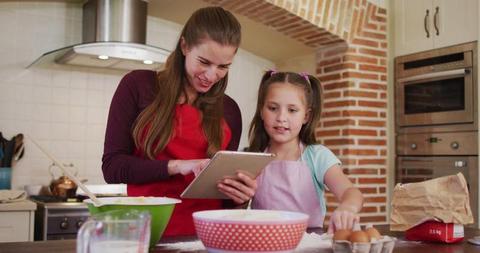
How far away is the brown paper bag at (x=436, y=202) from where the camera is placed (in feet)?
4.72

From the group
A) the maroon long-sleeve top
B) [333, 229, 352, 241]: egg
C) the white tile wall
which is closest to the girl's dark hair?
the maroon long-sleeve top

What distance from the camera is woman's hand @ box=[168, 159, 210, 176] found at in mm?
1439

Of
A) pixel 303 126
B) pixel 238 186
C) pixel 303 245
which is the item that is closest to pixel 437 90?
pixel 303 126

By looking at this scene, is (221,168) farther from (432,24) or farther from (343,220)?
(432,24)

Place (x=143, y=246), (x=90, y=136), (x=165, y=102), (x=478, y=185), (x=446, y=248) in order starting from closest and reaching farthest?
(x=143, y=246)
(x=446, y=248)
(x=165, y=102)
(x=478, y=185)
(x=90, y=136)

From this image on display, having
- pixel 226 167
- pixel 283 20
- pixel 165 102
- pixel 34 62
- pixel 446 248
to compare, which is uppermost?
pixel 283 20

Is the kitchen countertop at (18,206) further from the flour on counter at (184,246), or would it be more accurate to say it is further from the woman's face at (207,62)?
the flour on counter at (184,246)

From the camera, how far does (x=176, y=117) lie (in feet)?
5.56

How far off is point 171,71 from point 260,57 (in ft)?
9.71

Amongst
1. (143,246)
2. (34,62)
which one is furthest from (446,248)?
(34,62)

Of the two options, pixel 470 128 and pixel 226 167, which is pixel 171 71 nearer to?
pixel 226 167

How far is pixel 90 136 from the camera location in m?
3.86

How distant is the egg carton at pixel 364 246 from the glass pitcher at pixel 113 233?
0.41 m

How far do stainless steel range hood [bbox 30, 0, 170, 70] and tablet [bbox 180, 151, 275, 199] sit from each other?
2.02 meters
